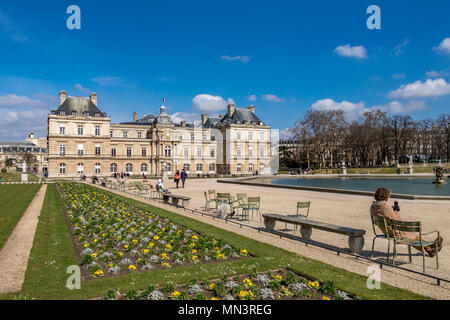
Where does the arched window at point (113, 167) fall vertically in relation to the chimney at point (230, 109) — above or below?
below

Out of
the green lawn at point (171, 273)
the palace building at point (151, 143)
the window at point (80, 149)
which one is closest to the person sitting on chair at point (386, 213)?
the green lawn at point (171, 273)

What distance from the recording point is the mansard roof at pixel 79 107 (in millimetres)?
54281

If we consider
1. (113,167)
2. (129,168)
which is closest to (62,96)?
(113,167)

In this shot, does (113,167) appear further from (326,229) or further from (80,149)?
(326,229)

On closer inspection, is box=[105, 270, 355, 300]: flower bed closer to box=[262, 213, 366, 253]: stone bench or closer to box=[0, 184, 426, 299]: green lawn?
box=[0, 184, 426, 299]: green lawn

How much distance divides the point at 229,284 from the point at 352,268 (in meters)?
2.59

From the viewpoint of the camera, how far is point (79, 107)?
55500mm

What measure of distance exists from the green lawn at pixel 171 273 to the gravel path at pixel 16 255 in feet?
0.50

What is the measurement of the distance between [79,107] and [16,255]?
5379 centimetres

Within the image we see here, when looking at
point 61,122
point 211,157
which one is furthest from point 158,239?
point 211,157

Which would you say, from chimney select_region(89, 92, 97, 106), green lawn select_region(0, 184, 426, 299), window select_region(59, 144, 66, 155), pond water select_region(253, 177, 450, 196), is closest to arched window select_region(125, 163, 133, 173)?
window select_region(59, 144, 66, 155)

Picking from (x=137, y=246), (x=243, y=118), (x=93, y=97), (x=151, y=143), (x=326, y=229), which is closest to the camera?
(x=326, y=229)

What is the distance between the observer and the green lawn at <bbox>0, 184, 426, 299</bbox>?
16.3 feet

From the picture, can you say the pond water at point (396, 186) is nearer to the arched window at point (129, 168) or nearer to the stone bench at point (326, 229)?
the stone bench at point (326, 229)
